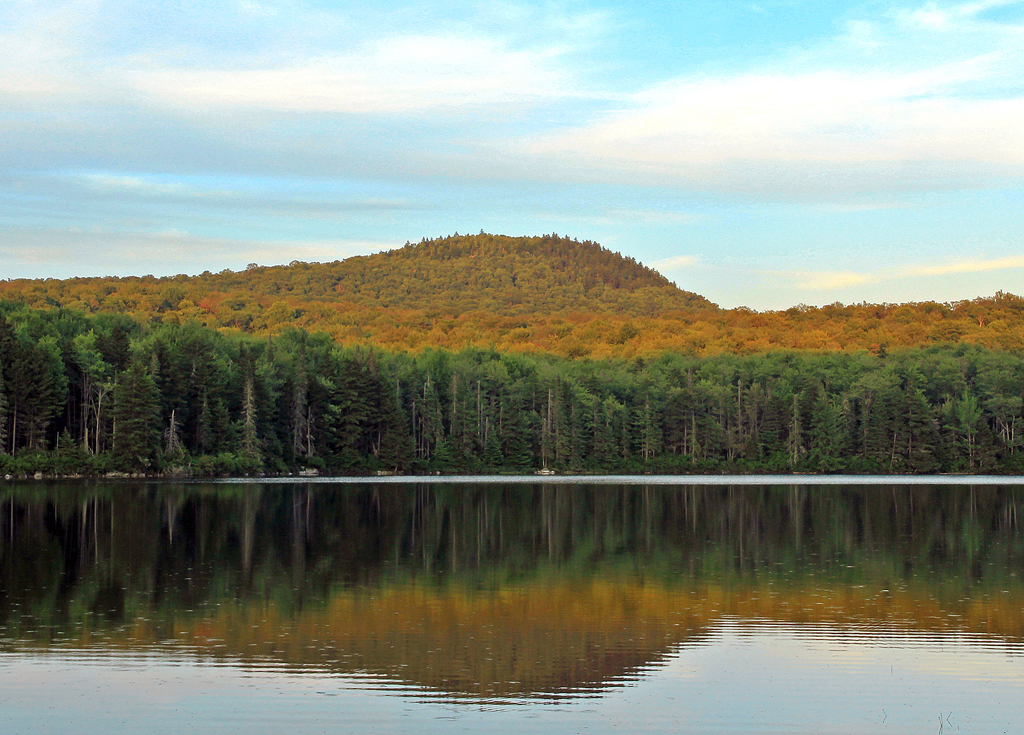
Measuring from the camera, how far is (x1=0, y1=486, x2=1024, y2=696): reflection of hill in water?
685 inches

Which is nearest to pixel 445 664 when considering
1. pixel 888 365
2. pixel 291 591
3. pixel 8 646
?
pixel 8 646

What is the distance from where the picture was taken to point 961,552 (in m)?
32.0

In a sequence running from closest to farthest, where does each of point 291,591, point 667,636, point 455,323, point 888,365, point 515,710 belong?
1. point 515,710
2. point 667,636
3. point 291,591
4. point 888,365
5. point 455,323

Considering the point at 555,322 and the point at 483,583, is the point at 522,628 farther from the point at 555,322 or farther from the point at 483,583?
the point at 555,322

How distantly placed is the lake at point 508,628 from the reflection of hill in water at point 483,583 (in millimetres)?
107

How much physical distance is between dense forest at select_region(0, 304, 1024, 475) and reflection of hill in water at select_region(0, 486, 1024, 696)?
36495 mm

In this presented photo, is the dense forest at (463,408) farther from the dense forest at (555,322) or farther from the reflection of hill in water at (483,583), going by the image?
the reflection of hill in water at (483,583)

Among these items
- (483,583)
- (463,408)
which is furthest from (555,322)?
(483,583)

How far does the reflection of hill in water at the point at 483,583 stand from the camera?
1741 cm

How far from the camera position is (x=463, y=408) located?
120 metres

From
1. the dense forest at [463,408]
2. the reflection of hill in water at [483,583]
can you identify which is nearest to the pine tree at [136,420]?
the dense forest at [463,408]

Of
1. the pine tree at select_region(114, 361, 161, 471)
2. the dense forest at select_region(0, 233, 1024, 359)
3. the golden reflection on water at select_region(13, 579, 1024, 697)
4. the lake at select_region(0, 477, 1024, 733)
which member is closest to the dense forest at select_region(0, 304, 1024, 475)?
the pine tree at select_region(114, 361, 161, 471)

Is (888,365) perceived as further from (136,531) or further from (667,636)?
A: (667,636)

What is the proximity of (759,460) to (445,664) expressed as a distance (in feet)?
361
